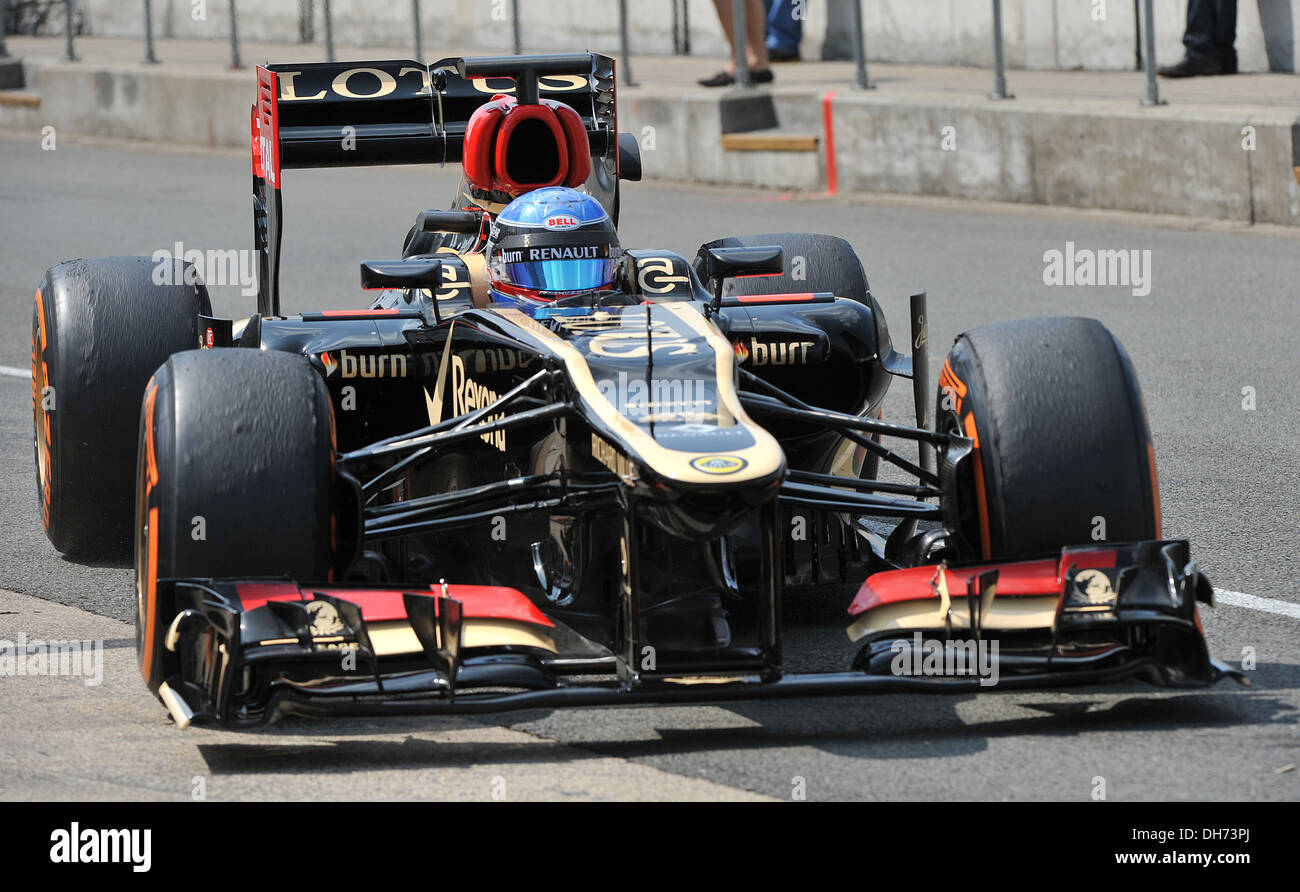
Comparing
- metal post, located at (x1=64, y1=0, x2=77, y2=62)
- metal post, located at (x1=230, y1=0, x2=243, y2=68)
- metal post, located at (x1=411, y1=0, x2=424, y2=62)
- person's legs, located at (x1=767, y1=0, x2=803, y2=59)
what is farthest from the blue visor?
metal post, located at (x1=64, y1=0, x2=77, y2=62)

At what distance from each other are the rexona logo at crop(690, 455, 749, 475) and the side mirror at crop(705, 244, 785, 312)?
1427 mm

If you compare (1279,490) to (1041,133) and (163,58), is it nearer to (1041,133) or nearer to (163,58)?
(1041,133)

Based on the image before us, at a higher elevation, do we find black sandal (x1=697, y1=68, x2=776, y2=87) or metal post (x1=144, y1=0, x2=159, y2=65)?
metal post (x1=144, y1=0, x2=159, y2=65)

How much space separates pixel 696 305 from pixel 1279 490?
7.87ft

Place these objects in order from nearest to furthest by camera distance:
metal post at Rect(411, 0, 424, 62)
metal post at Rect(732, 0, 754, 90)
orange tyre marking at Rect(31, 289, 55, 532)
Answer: orange tyre marking at Rect(31, 289, 55, 532), metal post at Rect(732, 0, 754, 90), metal post at Rect(411, 0, 424, 62)

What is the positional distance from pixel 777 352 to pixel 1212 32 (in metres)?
10.0

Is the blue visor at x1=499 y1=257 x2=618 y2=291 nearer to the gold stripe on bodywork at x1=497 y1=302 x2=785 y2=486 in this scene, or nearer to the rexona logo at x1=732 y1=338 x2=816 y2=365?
the gold stripe on bodywork at x1=497 y1=302 x2=785 y2=486

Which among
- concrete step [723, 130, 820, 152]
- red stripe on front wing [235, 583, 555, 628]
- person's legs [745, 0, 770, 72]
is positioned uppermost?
person's legs [745, 0, 770, 72]

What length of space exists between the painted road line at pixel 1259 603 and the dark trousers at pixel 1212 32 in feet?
32.0

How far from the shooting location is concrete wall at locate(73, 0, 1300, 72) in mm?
16078

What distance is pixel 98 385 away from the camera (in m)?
6.37

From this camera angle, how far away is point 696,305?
6109 millimetres

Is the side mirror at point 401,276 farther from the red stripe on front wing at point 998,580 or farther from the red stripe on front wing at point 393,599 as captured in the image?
the red stripe on front wing at point 998,580

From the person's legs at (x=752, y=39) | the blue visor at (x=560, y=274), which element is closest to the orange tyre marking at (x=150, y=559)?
the blue visor at (x=560, y=274)
